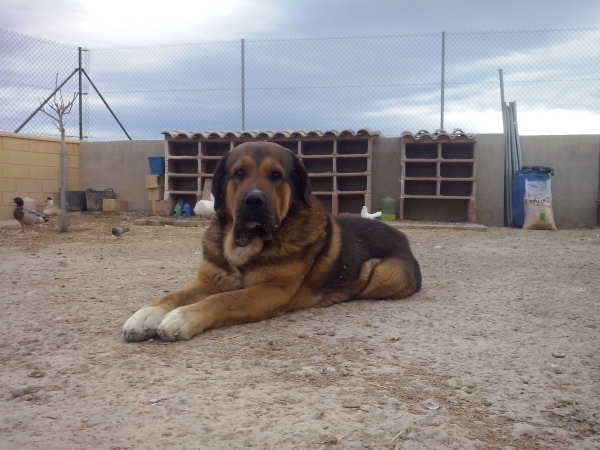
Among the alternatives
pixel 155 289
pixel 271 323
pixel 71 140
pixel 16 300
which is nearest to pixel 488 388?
pixel 271 323

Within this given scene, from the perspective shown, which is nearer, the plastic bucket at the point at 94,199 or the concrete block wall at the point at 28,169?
the concrete block wall at the point at 28,169

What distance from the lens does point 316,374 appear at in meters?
2.62

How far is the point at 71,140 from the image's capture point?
567 inches

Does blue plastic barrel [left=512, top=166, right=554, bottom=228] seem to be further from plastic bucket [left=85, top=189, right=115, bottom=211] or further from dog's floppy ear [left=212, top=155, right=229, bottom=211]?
plastic bucket [left=85, top=189, right=115, bottom=211]

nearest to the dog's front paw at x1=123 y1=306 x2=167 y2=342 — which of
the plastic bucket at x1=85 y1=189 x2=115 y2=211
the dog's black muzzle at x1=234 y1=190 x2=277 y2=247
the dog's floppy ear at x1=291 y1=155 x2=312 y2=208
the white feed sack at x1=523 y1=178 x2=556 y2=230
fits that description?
the dog's black muzzle at x1=234 y1=190 x2=277 y2=247

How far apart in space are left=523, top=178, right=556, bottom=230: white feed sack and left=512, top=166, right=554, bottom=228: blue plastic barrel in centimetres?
14

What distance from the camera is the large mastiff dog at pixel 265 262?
335cm

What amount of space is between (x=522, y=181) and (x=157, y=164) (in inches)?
327

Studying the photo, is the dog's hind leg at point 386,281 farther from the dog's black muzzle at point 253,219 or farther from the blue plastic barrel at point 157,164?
the blue plastic barrel at point 157,164

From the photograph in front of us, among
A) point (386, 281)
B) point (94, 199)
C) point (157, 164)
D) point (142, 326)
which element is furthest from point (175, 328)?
point (94, 199)

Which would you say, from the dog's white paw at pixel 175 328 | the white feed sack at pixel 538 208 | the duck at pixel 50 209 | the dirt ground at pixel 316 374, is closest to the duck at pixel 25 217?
the duck at pixel 50 209

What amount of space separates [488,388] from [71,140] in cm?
1396

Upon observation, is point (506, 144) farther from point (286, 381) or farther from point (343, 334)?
point (286, 381)

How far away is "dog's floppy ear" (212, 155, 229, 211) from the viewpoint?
13.0 ft
